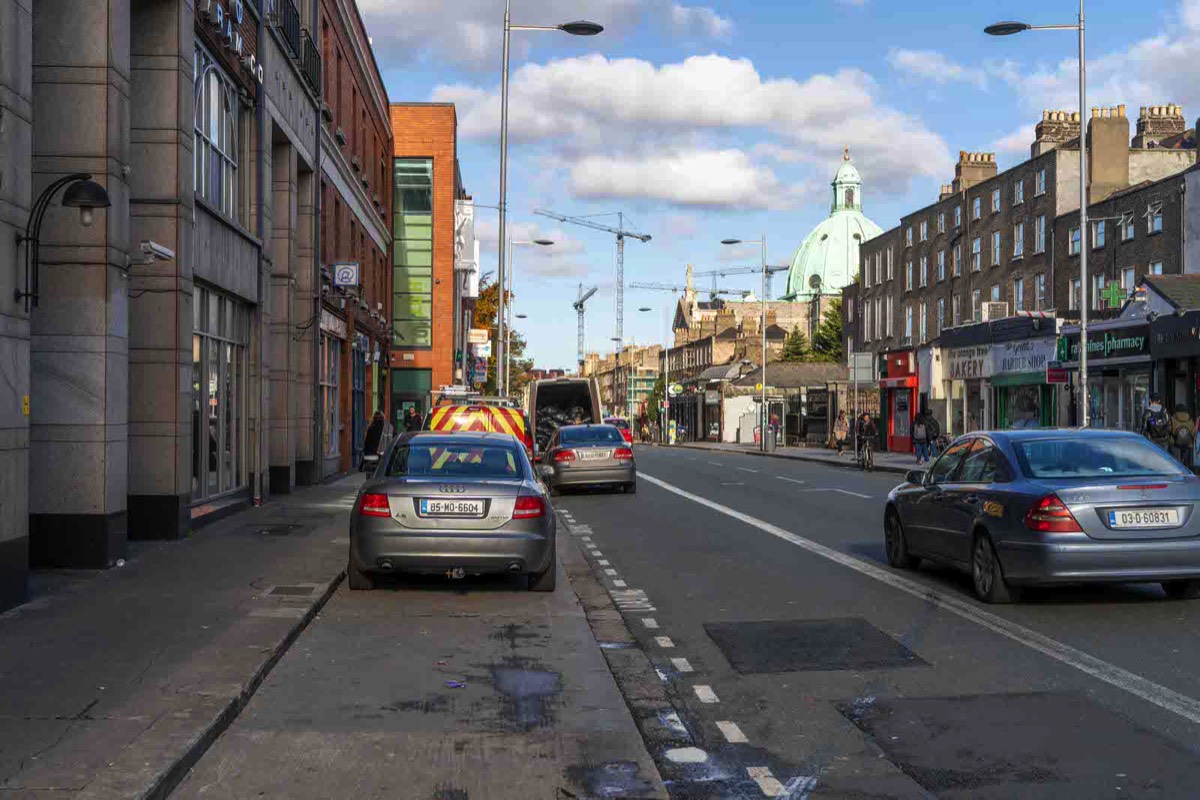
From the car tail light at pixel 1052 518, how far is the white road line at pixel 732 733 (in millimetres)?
4173

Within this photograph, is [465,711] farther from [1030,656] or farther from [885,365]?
[885,365]

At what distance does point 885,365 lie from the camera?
59031 millimetres

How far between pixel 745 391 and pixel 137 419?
80.8 metres

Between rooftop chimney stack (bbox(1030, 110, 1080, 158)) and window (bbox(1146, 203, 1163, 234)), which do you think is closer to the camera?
window (bbox(1146, 203, 1163, 234))

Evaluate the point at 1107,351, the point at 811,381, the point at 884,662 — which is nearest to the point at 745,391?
the point at 811,381

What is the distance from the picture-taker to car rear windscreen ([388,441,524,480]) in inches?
457

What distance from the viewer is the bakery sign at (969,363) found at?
159ft

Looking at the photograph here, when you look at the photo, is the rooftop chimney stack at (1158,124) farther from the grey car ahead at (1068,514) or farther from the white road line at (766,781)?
the white road line at (766,781)

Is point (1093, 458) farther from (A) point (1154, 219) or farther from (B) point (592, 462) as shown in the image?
(A) point (1154, 219)

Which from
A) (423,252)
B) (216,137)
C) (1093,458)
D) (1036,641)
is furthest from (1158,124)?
(1036,641)

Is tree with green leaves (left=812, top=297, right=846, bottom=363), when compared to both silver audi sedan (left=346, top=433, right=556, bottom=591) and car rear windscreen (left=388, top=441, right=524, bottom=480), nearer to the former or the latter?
car rear windscreen (left=388, top=441, right=524, bottom=480)

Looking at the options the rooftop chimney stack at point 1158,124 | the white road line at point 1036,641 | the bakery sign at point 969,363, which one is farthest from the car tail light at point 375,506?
the rooftop chimney stack at point 1158,124

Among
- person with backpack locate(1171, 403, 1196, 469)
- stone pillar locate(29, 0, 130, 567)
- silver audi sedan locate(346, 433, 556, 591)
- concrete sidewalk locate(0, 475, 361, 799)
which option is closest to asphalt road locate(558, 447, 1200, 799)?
silver audi sedan locate(346, 433, 556, 591)

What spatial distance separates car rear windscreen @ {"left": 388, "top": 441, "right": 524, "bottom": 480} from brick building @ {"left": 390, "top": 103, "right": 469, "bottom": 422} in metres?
38.4
